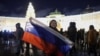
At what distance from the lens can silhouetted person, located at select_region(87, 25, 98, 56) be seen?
31.2 ft

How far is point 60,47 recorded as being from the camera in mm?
6207

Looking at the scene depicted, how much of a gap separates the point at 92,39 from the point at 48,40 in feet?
11.2

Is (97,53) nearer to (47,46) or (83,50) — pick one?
(83,50)

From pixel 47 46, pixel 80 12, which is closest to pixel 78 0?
pixel 80 12

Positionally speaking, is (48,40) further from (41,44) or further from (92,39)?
(92,39)

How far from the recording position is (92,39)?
31.4 ft

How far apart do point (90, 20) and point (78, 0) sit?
4.50 ft

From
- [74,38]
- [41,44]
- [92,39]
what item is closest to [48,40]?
[41,44]

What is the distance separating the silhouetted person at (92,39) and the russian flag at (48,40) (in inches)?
119

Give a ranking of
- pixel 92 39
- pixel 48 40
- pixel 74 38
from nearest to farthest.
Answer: pixel 48 40 → pixel 74 38 → pixel 92 39

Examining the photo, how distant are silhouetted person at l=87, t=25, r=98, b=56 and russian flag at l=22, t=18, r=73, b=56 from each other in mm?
3026

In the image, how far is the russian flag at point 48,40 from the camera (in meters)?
6.20

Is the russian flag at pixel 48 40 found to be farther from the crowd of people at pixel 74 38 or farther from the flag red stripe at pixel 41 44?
the crowd of people at pixel 74 38

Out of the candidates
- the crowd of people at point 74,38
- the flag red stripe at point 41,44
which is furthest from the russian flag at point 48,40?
the crowd of people at point 74,38
